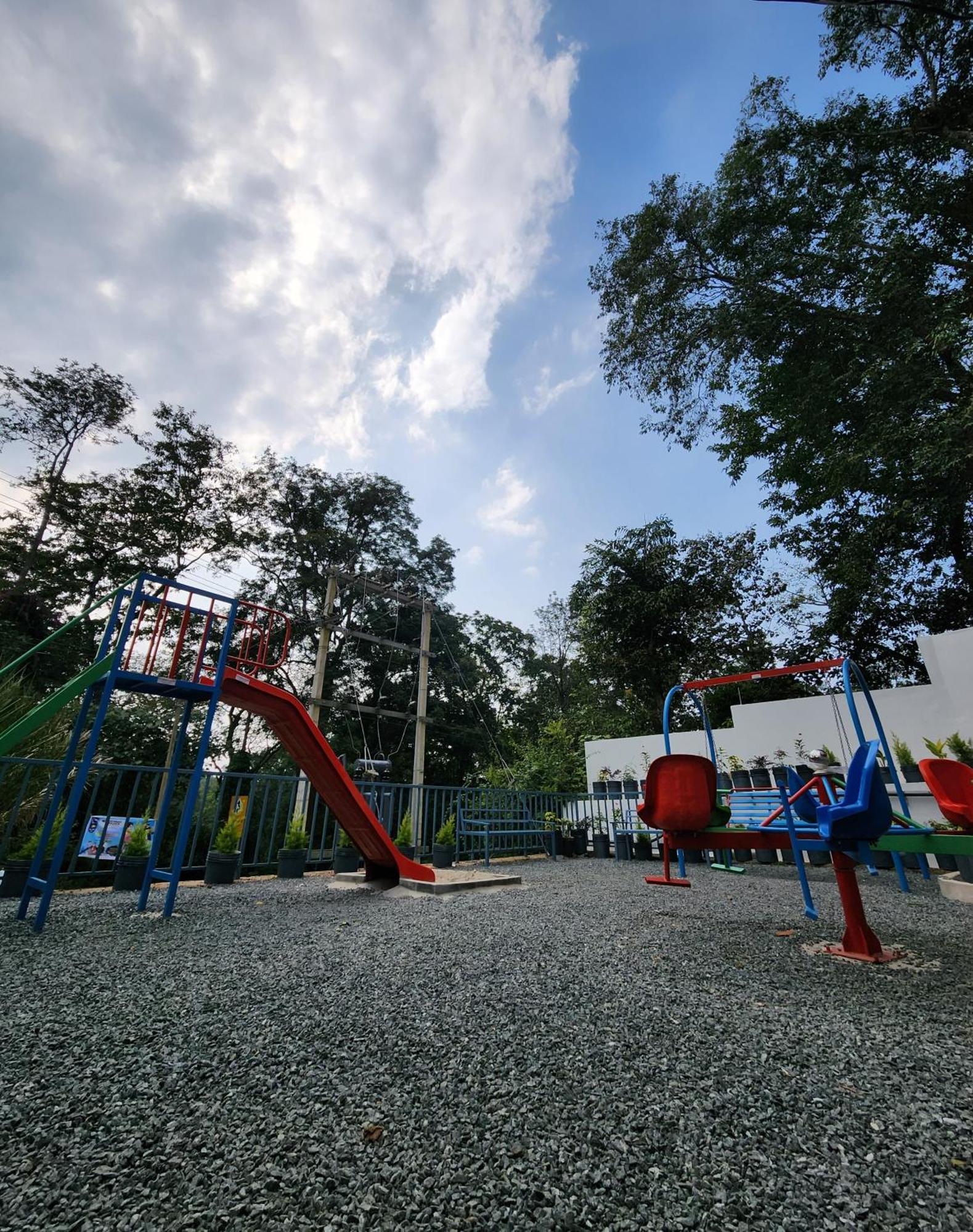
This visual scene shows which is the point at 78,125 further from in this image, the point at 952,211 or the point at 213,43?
the point at 952,211

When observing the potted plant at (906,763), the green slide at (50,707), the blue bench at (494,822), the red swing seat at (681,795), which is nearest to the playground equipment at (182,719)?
the green slide at (50,707)

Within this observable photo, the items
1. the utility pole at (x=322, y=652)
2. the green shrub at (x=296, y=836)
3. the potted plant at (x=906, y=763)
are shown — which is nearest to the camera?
the green shrub at (x=296, y=836)

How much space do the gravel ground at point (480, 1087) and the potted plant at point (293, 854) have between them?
3.19m

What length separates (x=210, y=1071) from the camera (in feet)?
4.59

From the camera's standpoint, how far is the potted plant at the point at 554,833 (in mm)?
8414

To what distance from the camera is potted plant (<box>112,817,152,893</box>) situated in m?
4.60

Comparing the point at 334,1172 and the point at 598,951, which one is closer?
the point at 334,1172

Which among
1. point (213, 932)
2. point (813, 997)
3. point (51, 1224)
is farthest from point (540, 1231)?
point (213, 932)

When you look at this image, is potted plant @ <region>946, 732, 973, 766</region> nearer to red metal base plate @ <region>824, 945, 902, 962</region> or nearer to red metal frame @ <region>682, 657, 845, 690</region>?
red metal frame @ <region>682, 657, 845, 690</region>

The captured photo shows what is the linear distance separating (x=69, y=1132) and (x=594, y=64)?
11.7 metres

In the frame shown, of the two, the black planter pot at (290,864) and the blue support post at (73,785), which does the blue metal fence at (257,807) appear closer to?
the black planter pot at (290,864)

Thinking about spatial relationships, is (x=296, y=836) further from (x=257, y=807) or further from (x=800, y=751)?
(x=800, y=751)

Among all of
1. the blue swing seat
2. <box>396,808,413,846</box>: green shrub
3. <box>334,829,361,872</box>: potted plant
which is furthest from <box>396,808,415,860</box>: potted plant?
the blue swing seat

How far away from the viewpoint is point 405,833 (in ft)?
22.7
